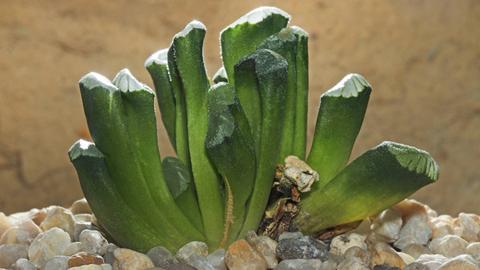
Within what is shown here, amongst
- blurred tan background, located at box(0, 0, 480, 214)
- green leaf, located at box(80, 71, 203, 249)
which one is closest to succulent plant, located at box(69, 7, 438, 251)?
green leaf, located at box(80, 71, 203, 249)

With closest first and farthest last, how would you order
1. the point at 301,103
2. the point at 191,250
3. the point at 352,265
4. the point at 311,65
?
the point at 352,265
the point at 191,250
the point at 301,103
the point at 311,65

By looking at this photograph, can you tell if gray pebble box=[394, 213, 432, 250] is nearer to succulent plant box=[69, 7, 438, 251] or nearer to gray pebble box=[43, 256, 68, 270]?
succulent plant box=[69, 7, 438, 251]

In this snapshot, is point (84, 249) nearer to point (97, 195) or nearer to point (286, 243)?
point (97, 195)

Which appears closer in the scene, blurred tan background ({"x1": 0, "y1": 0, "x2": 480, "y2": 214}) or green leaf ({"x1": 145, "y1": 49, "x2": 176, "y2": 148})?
green leaf ({"x1": 145, "y1": 49, "x2": 176, "y2": 148})

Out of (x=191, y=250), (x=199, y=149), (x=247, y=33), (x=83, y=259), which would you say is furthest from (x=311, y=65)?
(x=83, y=259)

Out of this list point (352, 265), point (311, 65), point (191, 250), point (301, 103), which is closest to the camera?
point (352, 265)

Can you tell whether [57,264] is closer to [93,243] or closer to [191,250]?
[93,243]

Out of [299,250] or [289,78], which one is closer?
[299,250]
